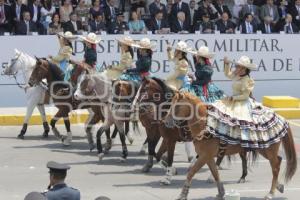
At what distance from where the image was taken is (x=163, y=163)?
16750mm

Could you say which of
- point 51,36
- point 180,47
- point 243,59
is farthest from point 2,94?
point 243,59

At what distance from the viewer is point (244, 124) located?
14.6 meters

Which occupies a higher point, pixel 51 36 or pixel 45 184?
pixel 51 36

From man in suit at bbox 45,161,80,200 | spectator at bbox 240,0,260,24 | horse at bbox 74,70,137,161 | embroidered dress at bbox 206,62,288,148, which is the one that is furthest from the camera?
spectator at bbox 240,0,260,24

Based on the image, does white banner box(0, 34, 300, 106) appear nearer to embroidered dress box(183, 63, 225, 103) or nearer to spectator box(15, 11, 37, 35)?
spectator box(15, 11, 37, 35)

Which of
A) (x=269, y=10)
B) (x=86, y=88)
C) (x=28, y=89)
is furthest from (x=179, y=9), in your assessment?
(x=86, y=88)

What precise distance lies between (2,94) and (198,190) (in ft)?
37.1

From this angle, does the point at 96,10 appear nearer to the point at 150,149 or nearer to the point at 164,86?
the point at 150,149

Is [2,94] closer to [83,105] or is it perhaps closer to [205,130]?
[83,105]

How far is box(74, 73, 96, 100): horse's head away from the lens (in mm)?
18719

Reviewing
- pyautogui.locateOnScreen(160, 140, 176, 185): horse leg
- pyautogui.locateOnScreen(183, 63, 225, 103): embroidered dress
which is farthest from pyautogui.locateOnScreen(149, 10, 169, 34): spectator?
pyautogui.locateOnScreen(160, 140, 176, 185): horse leg

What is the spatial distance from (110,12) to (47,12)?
1990 mm

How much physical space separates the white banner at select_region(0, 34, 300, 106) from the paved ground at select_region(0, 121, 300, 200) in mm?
5554

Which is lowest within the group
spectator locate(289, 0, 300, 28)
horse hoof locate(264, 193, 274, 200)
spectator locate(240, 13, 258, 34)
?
horse hoof locate(264, 193, 274, 200)
